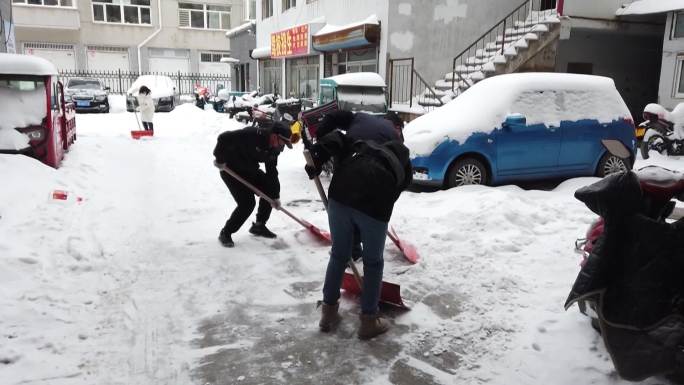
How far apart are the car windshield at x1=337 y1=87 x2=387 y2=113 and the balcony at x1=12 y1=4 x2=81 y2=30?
29.4 meters

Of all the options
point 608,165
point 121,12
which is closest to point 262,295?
point 608,165

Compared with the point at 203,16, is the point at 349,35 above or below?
below

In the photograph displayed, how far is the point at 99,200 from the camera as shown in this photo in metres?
7.45

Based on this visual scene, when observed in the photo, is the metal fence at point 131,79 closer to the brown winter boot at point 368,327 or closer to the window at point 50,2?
the window at point 50,2

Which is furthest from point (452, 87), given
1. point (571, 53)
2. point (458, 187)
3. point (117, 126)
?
point (117, 126)

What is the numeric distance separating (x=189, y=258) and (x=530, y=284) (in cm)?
323

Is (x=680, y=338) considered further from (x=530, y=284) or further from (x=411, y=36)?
(x=411, y=36)

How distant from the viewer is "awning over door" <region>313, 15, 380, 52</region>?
14914 mm

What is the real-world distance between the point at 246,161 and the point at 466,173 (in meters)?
3.72

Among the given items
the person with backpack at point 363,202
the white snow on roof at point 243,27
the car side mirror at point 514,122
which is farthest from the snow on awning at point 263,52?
the person with backpack at point 363,202

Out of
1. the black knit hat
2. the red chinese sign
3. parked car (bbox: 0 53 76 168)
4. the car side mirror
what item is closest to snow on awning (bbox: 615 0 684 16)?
the car side mirror

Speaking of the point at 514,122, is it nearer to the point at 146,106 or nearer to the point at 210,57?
the point at 146,106

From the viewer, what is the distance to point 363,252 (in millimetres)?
3686

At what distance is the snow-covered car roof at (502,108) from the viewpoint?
26.1 ft
